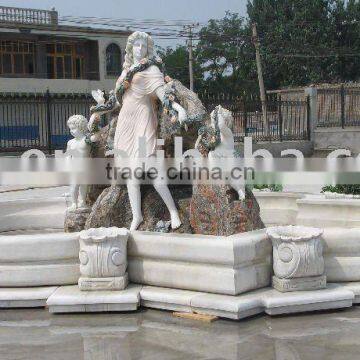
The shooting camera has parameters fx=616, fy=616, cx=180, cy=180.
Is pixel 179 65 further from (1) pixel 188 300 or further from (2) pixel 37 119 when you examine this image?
(1) pixel 188 300

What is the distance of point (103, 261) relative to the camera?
5320 millimetres

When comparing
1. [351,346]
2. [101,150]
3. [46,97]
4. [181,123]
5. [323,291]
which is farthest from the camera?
[46,97]

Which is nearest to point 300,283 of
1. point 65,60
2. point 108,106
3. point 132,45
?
point 132,45

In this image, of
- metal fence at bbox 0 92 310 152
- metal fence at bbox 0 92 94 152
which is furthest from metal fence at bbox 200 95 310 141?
metal fence at bbox 0 92 94 152

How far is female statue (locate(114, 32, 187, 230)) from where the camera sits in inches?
257

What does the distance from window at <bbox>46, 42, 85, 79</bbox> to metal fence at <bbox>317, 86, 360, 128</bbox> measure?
14838 mm

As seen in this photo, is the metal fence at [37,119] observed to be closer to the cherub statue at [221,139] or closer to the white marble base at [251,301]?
the cherub statue at [221,139]

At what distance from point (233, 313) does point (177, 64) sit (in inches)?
1814

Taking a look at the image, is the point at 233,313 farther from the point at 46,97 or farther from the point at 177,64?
the point at 177,64

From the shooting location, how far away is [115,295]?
5266 mm

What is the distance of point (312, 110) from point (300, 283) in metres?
19.7

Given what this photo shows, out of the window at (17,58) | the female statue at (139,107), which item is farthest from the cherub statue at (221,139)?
the window at (17,58)

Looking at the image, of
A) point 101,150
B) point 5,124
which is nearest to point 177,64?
point 5,124

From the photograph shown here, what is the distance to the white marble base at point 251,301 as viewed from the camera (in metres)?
4.99
